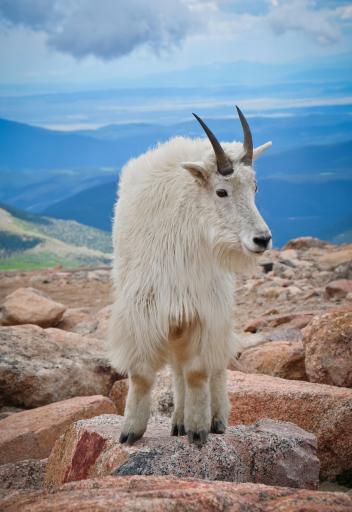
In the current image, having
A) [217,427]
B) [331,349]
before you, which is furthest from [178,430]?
[331,349]

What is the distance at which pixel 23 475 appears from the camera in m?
5.12

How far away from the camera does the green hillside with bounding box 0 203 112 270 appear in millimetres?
21969

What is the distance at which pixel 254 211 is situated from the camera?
422 centimetres

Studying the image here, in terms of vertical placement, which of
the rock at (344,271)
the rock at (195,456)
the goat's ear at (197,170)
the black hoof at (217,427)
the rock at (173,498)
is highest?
the rock at (344,271)

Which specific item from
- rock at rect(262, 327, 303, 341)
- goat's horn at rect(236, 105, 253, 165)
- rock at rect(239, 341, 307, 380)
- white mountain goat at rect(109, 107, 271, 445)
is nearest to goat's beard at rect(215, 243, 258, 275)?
white mountain goat at rect(109, 107, 271, 445)

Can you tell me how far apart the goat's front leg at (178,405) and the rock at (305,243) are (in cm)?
1179

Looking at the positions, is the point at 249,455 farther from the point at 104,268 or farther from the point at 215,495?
the point at 104,268

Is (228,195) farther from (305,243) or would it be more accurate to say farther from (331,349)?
(305,243)

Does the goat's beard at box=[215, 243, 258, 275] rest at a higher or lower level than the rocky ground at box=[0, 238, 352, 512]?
higher

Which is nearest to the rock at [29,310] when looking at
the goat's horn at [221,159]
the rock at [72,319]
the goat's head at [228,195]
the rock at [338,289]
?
the rock at [72,319]

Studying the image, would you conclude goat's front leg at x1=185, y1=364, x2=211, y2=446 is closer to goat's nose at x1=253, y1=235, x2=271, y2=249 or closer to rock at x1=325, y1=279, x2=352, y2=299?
goat's nose at x1=253, y1=235, x2=271, y2=249

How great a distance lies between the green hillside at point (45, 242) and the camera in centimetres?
2197

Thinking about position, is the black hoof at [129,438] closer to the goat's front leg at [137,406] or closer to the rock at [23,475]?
the goat's front leg at [137,406]

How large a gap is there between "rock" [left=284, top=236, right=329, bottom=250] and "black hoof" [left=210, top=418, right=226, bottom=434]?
466 inches
